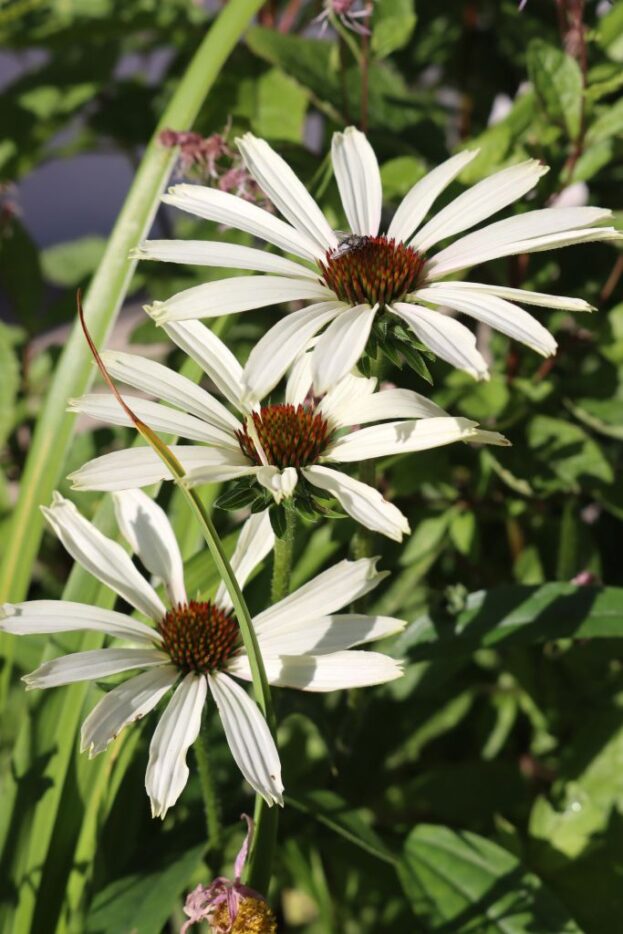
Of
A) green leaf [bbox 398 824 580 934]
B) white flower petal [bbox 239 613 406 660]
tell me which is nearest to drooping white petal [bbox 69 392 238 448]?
white flower petal [bbox 239 613 406 660]

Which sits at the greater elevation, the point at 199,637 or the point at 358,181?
the point at 358,181

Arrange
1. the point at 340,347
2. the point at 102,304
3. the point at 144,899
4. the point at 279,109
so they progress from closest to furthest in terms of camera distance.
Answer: the point at 340,347 < the point at 144,899 < the point at 102,304 < the point at 279,109

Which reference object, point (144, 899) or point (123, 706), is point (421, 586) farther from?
point (123, 706)

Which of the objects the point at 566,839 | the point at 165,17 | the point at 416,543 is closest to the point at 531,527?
the point at 416,543

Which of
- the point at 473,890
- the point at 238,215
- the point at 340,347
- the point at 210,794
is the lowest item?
the point at 473,890

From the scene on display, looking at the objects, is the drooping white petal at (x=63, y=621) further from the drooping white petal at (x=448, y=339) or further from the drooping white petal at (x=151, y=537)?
the drooping white petal at (x=448, y=339)

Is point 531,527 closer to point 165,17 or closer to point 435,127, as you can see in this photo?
point 435,127

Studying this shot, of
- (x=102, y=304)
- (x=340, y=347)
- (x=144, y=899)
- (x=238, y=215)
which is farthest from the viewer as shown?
(x=102, y=304)

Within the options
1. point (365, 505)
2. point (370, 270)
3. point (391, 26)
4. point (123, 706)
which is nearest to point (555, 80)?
point (391, 26)
